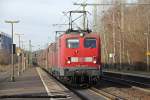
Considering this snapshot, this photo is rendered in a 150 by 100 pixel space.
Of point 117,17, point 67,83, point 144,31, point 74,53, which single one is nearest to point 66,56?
point 74,53

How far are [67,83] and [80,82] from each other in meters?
3.54

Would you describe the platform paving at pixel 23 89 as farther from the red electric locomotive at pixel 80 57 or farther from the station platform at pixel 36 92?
the red electric locomotive at pixel 80 57

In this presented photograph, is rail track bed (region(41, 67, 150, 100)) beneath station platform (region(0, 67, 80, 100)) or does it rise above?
beneath

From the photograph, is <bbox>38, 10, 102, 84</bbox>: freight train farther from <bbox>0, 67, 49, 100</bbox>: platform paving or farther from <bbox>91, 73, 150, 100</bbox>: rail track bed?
<bbox>0, 67, 49, 100</bbox>: platform paving

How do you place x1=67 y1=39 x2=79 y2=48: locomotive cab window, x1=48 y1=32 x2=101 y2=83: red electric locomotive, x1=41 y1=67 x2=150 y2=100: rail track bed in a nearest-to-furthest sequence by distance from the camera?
x1=41 y1=67 x2=150 y2=100: rail track bed
x1=48 y1=32 x2=101 y2=83: red electric locomotive
x1=67 y1=39 x2=79 y2=48: locomotive cab window

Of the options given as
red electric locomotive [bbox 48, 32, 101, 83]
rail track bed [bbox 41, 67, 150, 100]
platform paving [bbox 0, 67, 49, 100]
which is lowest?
rail track bed [bbox 41, 67, 150, 100]

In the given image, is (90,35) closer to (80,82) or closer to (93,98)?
(80,82)

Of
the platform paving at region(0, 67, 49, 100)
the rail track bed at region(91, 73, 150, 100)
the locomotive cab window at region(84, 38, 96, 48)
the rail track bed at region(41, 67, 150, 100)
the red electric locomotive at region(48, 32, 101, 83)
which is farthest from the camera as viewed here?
the locomotive cab window at region(84, 38, 96, 48)

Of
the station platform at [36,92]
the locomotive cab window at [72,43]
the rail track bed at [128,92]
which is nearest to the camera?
the station platform at [36,92]

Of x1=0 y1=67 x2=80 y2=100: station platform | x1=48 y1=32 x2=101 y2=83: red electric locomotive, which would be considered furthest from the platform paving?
x1=48 y1=32 x2=101 y2=83: red electric locomotive

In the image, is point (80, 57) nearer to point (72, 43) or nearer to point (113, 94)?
point (72, 43)

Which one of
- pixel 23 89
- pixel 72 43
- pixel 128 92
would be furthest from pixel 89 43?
pixel 23 89

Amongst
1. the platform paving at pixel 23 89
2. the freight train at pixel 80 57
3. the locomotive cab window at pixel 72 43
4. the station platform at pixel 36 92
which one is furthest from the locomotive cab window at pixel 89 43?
the platform paving at pixel 23 89

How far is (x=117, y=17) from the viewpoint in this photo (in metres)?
89.2
